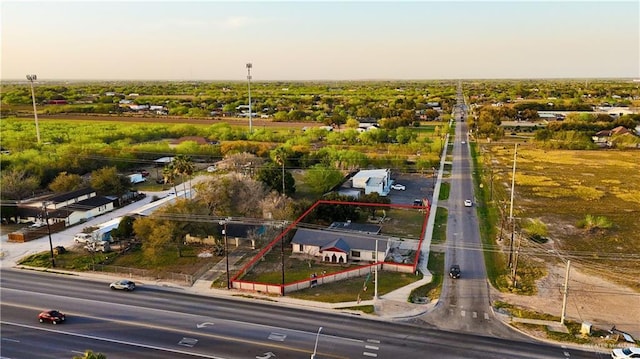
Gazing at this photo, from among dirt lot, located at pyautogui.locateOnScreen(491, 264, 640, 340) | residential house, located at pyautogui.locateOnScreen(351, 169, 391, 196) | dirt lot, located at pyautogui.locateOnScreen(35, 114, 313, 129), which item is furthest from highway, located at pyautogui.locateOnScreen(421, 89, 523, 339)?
dirt lot, located at pyautogui.locateOnScreen(35, 114, 313, 129)

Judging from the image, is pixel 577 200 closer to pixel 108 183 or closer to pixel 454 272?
pixel 454 272

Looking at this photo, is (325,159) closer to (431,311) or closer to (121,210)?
(121,210)

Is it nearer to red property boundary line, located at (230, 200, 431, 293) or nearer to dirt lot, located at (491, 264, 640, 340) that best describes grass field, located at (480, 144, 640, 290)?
dirt lot, located at (491, 264, 640, 340)

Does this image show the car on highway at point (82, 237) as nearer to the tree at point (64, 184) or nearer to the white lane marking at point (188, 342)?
the tree at point (64, 184)

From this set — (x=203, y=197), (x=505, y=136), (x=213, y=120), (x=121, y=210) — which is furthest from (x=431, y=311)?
(x=213, y=120)

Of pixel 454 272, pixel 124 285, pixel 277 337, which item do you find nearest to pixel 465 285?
pixel 454 272

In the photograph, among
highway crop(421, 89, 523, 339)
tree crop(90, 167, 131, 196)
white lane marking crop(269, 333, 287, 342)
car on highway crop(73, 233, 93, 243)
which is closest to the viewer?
white lane marking crop(269, 333, 287, 342)
